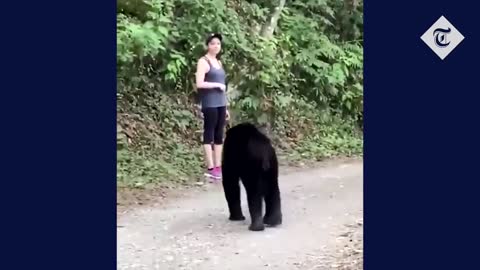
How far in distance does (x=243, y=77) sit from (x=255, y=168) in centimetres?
340

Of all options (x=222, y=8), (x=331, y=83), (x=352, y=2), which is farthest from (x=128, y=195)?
(x=352, y=2)

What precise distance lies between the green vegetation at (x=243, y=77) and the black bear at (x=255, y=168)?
1341 mm

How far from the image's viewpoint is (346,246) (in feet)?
13.5

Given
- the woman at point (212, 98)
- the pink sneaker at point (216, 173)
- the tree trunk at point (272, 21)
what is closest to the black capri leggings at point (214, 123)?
the woman at point (212, 98)

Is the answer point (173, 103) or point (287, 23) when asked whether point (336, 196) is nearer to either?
point (173, 103)

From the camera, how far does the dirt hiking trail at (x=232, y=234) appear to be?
149 inches

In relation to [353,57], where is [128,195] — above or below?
below

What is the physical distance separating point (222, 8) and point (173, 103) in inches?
41.4

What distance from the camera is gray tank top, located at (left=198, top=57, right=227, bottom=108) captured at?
5.19 m

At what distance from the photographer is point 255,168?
13.7 ft
